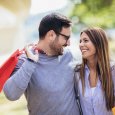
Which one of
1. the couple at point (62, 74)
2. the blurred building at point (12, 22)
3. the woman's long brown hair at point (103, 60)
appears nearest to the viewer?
the couple at point (62, 74)

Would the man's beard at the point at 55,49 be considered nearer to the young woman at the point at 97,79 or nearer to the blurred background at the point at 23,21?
the young woman at the point at 97,79

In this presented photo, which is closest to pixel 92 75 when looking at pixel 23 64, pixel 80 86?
pixel 80 86

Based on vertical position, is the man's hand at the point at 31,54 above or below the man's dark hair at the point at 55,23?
below

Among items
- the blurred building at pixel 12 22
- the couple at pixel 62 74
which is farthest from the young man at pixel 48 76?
the blurred building at pixel 12 22

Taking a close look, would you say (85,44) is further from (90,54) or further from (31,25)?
(31,25)

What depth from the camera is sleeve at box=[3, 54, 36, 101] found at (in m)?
2.29

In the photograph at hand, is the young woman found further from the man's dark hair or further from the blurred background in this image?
the blurred background

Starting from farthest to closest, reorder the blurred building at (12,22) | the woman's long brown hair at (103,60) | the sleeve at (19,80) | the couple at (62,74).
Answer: the blurred building at (12,22), the woman's long brown hair at (103,60), the couple at (62,74), the sleeve at (19,80)

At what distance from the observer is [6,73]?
238cm

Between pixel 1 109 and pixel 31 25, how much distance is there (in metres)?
0.99

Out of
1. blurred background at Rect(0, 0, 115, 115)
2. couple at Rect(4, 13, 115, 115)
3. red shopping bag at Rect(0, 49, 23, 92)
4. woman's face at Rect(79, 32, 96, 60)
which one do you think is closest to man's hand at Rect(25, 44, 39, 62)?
couple at Rect(4, 13, 115, 115)

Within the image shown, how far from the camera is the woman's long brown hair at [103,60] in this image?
8.20ft

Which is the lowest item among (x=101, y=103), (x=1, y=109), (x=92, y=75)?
(x=1, y=109)

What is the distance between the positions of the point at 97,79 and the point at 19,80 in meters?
0.59
